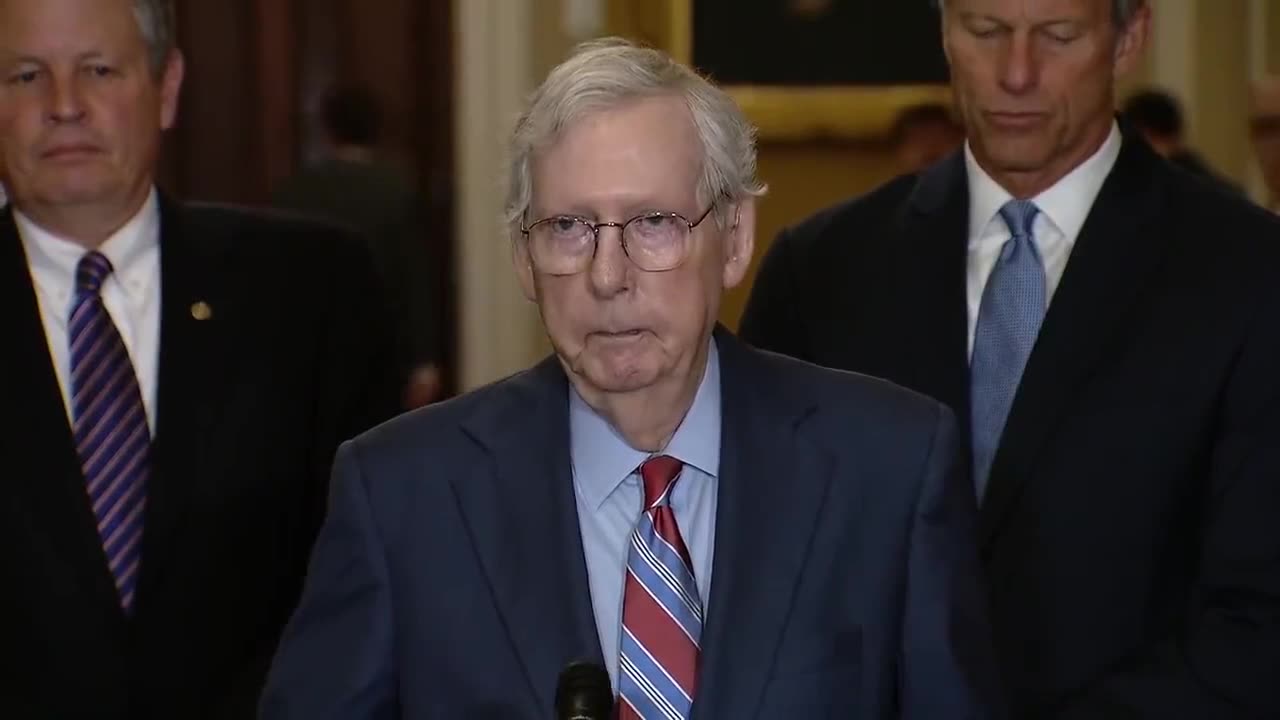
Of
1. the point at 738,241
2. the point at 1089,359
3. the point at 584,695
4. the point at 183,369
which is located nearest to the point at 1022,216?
the point at 1089,359

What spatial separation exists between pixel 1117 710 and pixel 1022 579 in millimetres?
258

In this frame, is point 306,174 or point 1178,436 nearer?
point 1178,436

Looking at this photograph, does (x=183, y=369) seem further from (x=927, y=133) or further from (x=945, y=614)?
(x=927, y=133)

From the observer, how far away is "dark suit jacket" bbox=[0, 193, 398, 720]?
3094mm

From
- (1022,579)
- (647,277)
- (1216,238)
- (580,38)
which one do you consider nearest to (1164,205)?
(1216,238)

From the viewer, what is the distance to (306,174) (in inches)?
306

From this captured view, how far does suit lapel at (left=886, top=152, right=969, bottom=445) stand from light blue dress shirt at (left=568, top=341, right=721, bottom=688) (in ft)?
2.47

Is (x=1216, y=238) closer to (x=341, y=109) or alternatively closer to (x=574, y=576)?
(x=574, y=576)

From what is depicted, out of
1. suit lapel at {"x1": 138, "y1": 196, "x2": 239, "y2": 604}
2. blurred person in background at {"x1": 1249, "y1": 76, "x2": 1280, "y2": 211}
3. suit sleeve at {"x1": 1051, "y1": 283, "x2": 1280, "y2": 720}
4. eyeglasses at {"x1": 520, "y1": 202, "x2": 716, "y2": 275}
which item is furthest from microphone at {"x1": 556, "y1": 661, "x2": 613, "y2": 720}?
blurred person in background at {"x1": 1249, "y1": 76, "x2": 1280, "y2": 211}

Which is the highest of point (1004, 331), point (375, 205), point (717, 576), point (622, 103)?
point (622, 103)

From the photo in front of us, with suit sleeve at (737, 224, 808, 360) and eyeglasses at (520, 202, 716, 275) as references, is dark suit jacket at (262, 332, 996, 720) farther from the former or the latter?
suit sleeve at (737, 224, 808, 360)

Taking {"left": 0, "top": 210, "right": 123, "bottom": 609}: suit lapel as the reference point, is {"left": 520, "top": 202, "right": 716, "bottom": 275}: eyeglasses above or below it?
above

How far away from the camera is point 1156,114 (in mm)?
7035

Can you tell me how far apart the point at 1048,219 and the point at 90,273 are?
55.2 inches
